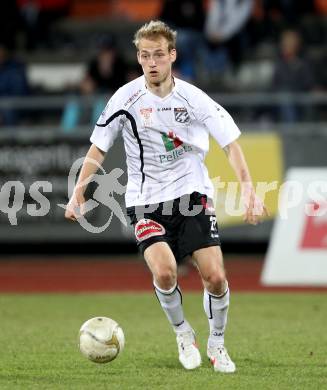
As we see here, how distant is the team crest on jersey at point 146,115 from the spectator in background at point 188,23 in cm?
942

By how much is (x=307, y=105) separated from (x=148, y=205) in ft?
27.1

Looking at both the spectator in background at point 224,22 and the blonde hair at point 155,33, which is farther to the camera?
the spectator in background at point 224,22

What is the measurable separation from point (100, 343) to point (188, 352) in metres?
0.69

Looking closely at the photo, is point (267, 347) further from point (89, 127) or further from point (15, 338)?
point (89, 127)

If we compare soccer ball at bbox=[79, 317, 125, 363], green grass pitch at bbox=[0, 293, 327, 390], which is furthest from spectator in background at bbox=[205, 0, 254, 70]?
soccer ball at bbox=[79, 317, 125, 363]

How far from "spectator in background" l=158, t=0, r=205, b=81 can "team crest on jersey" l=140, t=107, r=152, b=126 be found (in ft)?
30.9

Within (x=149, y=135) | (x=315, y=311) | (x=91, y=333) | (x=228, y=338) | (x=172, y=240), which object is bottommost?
(x=315, y=311)

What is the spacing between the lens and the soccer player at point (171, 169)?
743 centimetres

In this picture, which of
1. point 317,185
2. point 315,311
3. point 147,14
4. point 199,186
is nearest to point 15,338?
point 199,186

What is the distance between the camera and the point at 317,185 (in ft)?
44.4

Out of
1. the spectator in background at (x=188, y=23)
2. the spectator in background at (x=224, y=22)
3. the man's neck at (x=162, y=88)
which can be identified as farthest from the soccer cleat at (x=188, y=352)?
the spectator in background at (x=224, y=22)

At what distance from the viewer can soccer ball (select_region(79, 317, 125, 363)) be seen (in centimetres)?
726

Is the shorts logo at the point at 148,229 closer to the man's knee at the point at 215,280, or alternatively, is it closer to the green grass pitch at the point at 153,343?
the man's knee at the point at 215,280

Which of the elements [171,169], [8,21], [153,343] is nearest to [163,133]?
[171,169]
